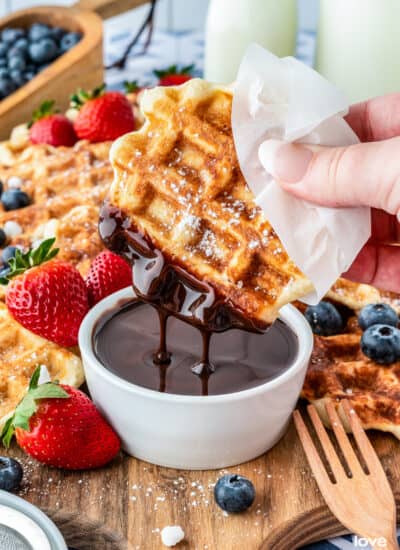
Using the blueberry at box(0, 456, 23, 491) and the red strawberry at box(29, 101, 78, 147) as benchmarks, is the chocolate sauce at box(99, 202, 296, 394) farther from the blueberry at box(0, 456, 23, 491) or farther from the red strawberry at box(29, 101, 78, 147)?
the red strawberry at box(29, 101, 78, 147)

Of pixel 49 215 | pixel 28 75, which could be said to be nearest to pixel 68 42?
pixel 28 75

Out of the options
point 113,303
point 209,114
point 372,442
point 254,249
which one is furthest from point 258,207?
point 372,442

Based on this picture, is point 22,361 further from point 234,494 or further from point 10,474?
point 234,494

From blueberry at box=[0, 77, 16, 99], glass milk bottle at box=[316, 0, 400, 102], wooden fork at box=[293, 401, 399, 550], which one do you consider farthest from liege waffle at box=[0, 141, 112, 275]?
glass milk bottle at box=[316, 0, 400, 102]

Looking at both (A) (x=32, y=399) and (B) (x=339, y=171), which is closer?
(B) (x=339, y=171)

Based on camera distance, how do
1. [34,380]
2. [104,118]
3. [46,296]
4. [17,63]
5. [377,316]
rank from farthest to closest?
[17,63] < [104,118] < [377,316] < [46,296] < [34,380]

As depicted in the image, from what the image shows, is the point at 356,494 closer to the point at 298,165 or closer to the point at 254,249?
the point at 254,249

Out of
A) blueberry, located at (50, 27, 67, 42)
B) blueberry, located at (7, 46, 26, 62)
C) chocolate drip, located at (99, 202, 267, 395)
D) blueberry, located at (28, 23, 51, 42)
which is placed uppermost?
chocolate drip, located at (99, 202, 267, 395)
